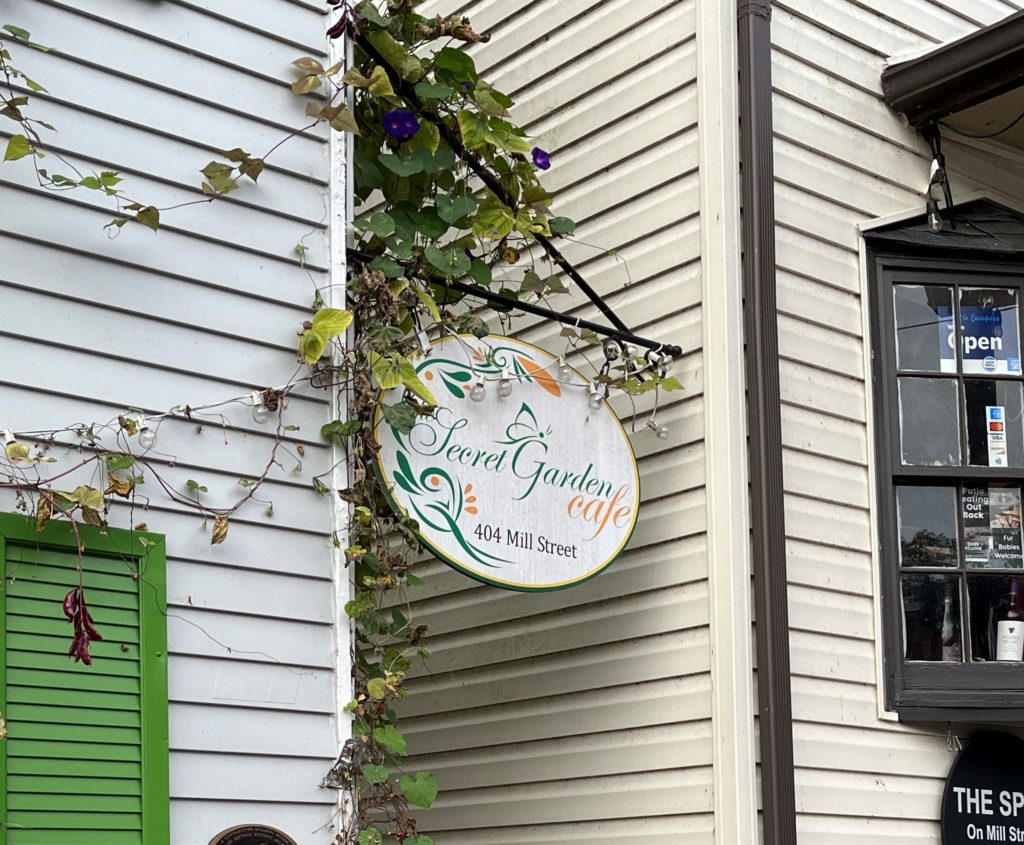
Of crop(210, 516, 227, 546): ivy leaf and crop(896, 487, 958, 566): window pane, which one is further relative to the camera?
crop(896, 487, 958, 566): window pane

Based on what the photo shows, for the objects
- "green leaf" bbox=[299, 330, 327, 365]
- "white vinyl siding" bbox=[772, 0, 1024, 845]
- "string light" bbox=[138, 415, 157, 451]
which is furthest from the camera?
"white vinyl siding" bbox=[772, 0, 1024, 845]

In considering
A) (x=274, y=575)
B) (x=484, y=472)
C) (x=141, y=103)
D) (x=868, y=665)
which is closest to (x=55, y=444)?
(x=274, y=575)

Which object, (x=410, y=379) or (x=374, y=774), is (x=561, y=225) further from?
(x=374, y=774)

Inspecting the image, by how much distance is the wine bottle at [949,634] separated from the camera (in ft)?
17.2

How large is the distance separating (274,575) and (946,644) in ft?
8.75

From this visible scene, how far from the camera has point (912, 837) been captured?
505 cm

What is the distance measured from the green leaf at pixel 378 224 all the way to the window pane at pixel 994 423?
97.6 inches

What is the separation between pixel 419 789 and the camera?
3.99m

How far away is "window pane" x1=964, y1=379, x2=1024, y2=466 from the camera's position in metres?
5.50

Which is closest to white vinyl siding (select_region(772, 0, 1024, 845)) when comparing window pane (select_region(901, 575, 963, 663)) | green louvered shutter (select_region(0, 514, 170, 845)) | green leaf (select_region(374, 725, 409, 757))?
window pane (select_region(901, 575, 963, 663))

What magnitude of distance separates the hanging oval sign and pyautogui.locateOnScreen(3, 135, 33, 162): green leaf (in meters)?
1.23

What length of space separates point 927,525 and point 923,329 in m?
0.79

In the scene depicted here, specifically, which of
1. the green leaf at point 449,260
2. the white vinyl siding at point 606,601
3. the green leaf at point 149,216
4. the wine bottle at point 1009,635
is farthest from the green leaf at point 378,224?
the wine bottle at point 1009,635

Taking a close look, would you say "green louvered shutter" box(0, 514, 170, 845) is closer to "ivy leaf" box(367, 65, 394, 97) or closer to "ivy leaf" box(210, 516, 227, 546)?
"ivy leaf" box(210, 516, 227, 546)
